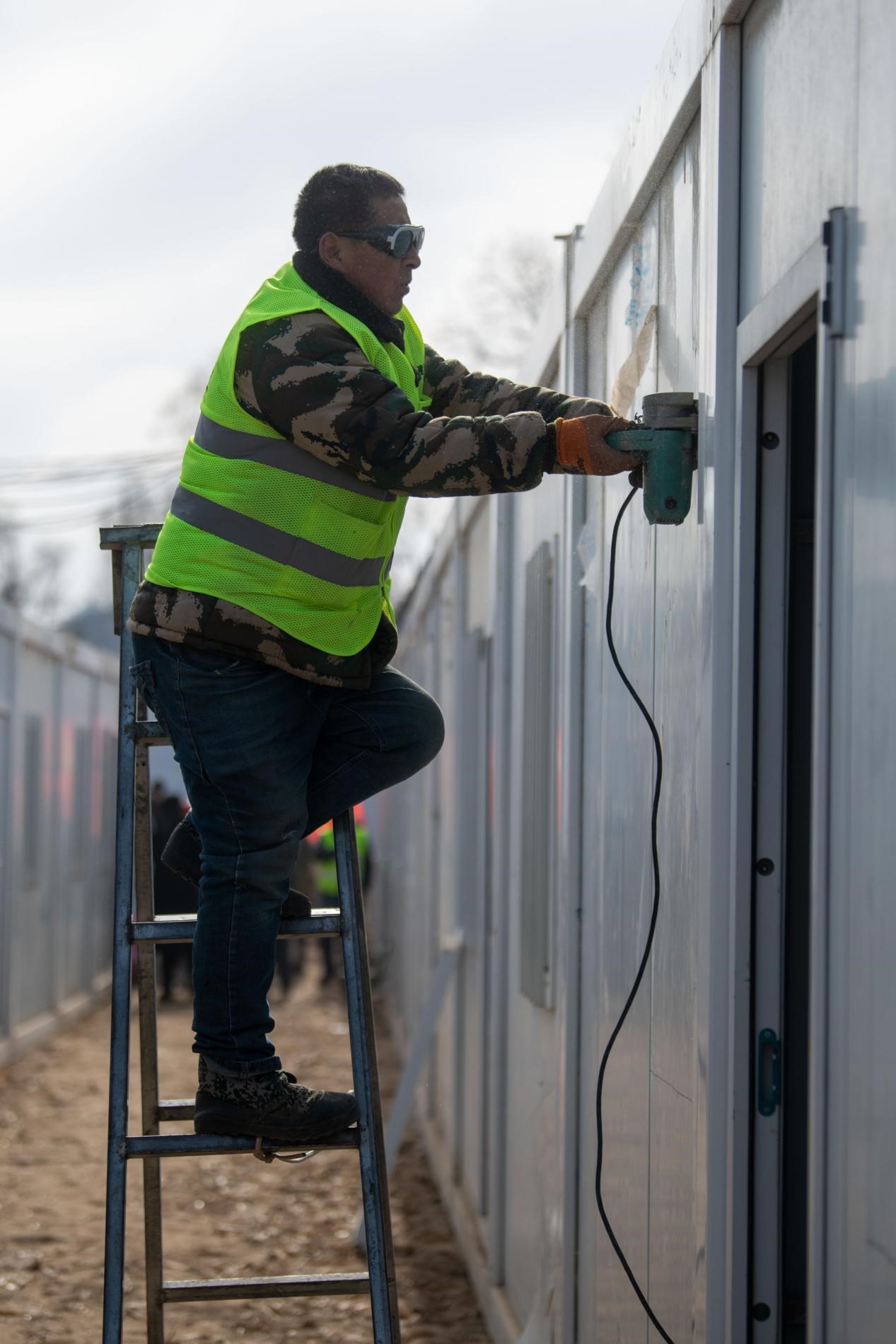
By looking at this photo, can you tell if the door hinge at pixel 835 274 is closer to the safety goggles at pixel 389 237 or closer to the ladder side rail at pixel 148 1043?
the safety goggles at pixel 389 237

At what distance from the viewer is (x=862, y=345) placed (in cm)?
200

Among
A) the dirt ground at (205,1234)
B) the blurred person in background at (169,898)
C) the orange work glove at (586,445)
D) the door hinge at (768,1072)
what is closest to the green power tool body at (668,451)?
the orange work glove at (586,445)

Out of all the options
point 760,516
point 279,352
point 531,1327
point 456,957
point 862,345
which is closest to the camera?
point 862,345

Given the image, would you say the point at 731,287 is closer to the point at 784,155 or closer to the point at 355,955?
the point at 784,155

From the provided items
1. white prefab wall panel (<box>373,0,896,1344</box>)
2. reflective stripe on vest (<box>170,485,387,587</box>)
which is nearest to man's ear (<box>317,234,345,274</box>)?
reflective stripe on vest (<box>170,485,387,587</box>)

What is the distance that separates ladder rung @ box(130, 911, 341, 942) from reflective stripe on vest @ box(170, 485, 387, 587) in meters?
0.68

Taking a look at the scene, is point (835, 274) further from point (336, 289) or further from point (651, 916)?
point (651, 916)

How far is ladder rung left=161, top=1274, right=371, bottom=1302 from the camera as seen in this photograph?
3.22 meters

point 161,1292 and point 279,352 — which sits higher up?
point 279,352

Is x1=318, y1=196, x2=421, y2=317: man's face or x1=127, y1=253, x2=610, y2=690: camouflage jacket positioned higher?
x1=318, y1=196, x2=421, y2=317: man's face

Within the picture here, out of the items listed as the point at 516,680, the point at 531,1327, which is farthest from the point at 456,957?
the point at 531,1327

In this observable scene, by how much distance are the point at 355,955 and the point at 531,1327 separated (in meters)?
2.10

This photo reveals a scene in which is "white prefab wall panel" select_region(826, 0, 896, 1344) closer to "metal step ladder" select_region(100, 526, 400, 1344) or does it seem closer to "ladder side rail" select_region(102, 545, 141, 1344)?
"metal step ladder" select_region(100, 526, 400, 1344)

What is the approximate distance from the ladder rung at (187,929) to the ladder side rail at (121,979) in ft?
0.11
